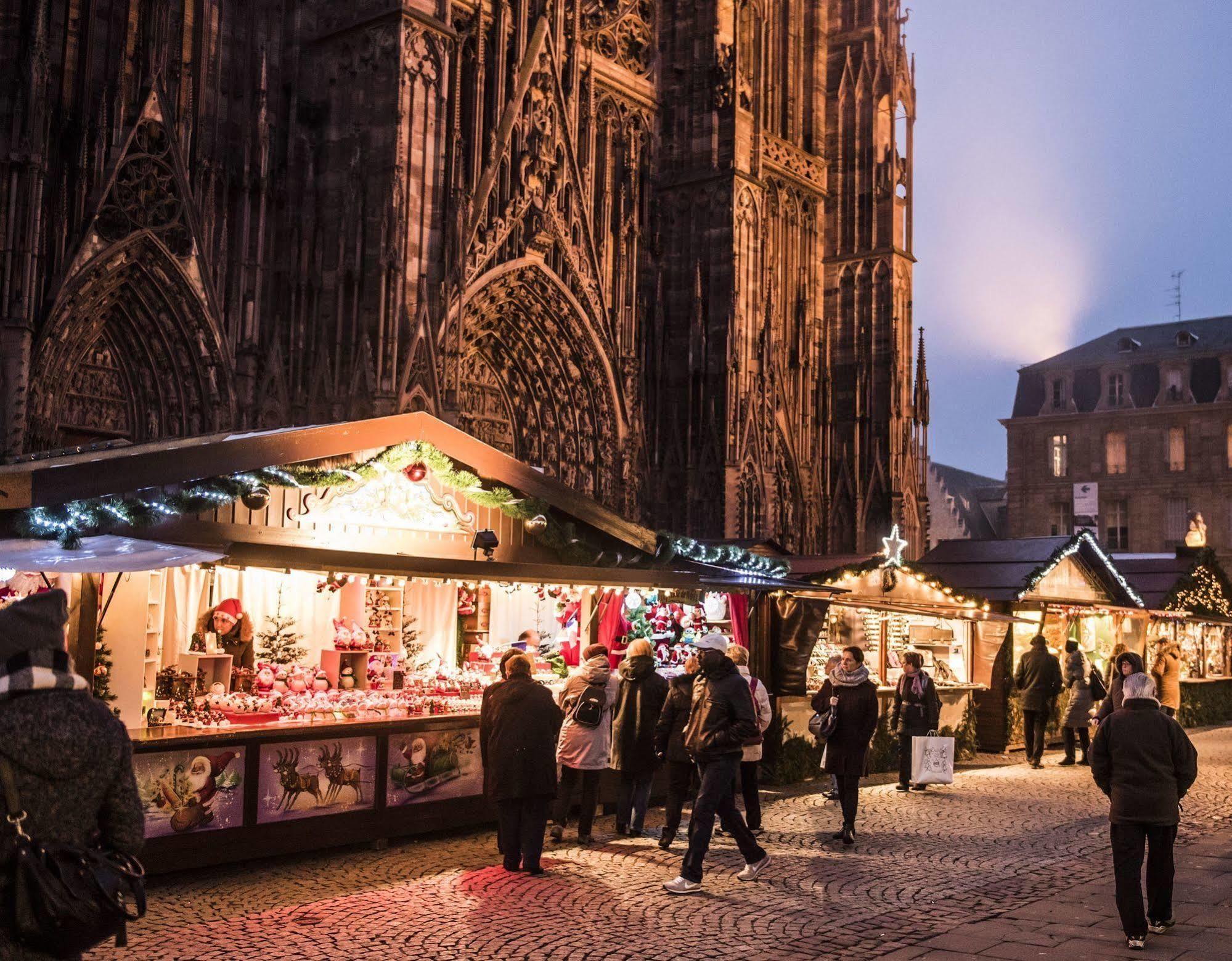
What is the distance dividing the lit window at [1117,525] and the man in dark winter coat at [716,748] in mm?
40818

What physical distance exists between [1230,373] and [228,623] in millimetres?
40671

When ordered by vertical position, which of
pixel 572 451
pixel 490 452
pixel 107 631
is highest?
pixel 572 451

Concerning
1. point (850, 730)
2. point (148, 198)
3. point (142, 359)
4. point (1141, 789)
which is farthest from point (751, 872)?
point (148, 198)

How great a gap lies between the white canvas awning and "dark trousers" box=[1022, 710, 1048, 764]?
32.2 ft

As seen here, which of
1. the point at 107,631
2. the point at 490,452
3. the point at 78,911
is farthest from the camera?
the point at 490,452

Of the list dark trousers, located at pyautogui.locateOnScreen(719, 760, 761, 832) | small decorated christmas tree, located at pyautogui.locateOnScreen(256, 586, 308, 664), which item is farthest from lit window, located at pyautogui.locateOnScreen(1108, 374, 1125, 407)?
small decorated christmas tree, located at pyautogui.locateOnScreen(256, 586, 308, 664)

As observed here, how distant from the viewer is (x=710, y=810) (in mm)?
7262

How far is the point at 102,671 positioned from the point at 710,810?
3.48m

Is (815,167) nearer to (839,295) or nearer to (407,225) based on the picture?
(839,295)

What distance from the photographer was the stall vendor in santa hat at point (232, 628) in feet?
29.4


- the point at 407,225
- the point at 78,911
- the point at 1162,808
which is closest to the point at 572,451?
the point at 407,225

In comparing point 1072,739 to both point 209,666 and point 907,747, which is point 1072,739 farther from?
point 209,666

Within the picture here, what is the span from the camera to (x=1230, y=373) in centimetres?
4303

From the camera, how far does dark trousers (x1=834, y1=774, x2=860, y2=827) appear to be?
8992 mm
